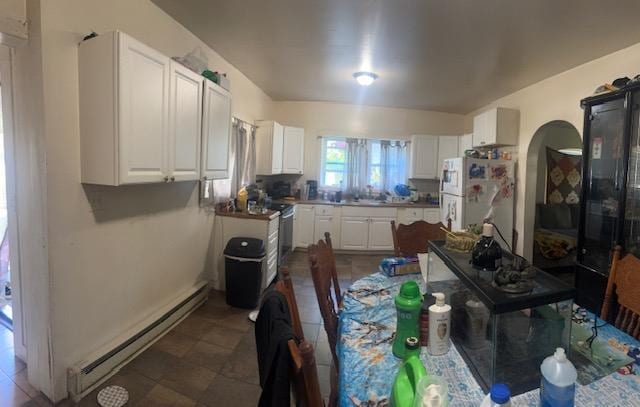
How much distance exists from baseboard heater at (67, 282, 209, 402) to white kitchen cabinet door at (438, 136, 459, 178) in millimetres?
4303

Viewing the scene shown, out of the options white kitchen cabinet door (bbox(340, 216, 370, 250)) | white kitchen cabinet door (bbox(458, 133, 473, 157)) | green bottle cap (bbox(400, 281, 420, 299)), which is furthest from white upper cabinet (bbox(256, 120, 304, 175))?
green bottle cap (bbox(400, 281, 420, 299))

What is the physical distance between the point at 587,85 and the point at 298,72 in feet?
9.36

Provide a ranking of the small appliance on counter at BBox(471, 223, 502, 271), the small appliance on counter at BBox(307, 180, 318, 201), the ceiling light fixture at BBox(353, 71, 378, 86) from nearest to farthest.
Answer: the small appliance on counter at BBox(471, 223, 502, 271) → the ceiling light fixture at BBox(353, 71, 378, 86) → the small appliance on counter at BBox(307, 180, 318, 201)

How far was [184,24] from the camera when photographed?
272 cm

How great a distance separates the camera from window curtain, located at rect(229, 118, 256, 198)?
388 cm

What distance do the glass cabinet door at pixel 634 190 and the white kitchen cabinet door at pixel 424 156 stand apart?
3320 mm

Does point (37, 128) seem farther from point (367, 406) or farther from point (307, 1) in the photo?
point (367, 406)

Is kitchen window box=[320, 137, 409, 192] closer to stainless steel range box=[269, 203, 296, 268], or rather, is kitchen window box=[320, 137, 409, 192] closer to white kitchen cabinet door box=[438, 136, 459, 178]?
white kitchen cabinet door box=[438, 136, 459, 178]

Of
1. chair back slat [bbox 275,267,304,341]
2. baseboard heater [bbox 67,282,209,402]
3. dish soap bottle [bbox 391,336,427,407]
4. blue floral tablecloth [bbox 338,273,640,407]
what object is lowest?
baseboard heater [bbox 67,282,209,402]

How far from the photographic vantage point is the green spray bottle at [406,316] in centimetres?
112

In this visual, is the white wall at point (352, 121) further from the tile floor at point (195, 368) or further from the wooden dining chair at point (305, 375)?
the wooden dining chair at point (305, 375)

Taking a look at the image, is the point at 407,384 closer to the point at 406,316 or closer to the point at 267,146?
the point at 406,316

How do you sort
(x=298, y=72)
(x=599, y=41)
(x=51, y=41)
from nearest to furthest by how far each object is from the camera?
(x=51, y=41), (x=599, y=41), (x=298, y=72)

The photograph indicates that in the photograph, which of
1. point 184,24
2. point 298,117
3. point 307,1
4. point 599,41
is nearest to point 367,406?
point 307,1
